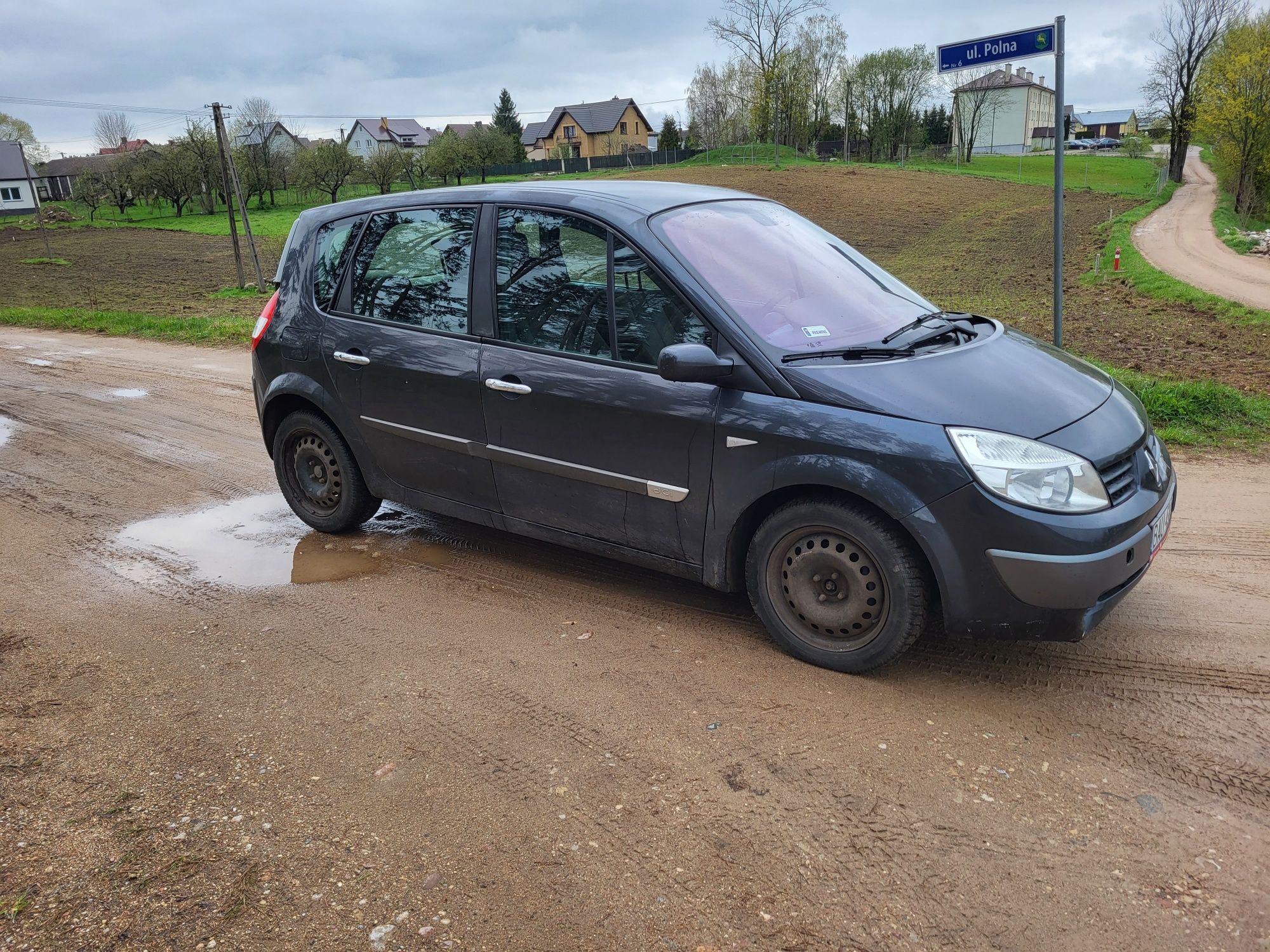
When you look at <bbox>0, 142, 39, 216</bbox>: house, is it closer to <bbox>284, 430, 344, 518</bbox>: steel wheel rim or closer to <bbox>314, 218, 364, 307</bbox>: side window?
<bbox>284, 430, 344, 518</bbox>: steel wheel rim

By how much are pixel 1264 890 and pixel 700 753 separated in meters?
1.70

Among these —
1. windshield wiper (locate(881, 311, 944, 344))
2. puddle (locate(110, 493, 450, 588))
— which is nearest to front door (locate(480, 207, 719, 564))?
windshield wiper (locate(881, 311, 944, 344))

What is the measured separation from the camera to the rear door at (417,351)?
4.69 m

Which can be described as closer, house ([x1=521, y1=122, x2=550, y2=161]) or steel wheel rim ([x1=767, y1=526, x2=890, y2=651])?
steel wheel rim ([x1=767, y1=526, x2=890, y2=651])

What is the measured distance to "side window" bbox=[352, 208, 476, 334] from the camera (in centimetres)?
472

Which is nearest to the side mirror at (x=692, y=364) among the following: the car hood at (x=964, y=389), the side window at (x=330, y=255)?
the car hood at (x=964, y=389)

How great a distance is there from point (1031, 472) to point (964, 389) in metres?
0.44

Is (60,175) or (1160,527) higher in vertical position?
(60,175)

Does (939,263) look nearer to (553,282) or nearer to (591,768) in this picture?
(553,282)

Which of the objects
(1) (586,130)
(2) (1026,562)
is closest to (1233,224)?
(2) (1026,562)

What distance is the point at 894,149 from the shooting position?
85.7 metres

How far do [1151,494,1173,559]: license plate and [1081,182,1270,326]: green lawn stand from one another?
1325cm

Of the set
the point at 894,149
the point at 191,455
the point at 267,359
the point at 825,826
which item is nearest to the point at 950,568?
the point at 825,826

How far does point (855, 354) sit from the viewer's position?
3.84 m
